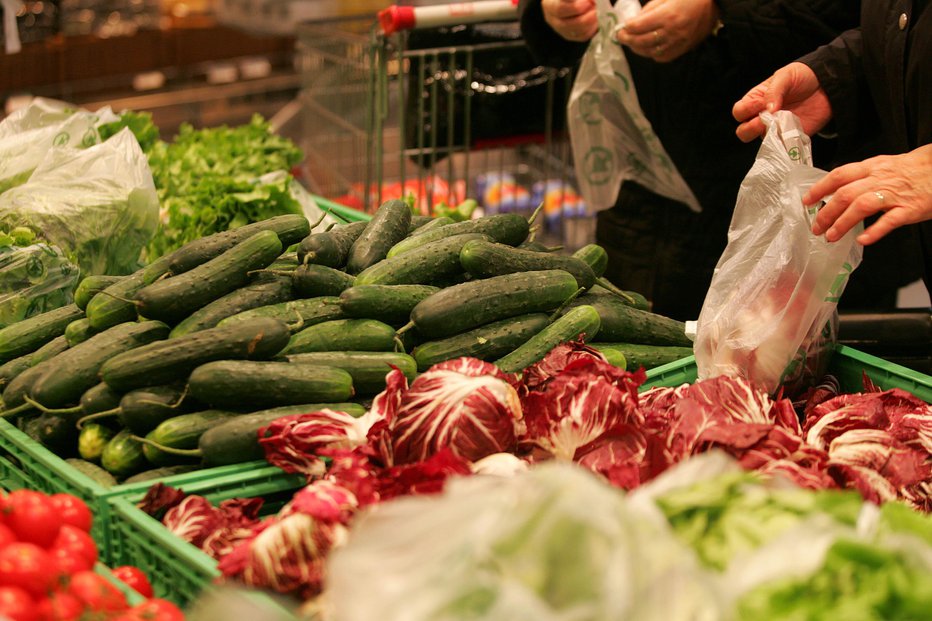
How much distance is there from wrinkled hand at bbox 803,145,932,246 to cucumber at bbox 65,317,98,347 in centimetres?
150

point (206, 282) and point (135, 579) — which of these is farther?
point (206, 282)

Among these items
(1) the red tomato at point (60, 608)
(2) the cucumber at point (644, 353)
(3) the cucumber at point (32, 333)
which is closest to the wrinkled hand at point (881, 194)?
(2) the cucumber at point (644, 353)

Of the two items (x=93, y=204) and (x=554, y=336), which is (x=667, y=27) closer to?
(x=554, y=336)

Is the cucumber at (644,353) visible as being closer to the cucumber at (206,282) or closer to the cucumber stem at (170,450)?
the cucumber at (206,282)

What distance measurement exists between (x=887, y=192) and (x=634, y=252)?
1.69 meters

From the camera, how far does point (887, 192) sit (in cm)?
175

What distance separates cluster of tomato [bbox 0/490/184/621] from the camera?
1165 millimetres

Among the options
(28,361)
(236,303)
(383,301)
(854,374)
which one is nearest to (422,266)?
(383,301)

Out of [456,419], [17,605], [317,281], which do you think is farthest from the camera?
[317,281]

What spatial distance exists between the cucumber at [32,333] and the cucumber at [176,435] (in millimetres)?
522

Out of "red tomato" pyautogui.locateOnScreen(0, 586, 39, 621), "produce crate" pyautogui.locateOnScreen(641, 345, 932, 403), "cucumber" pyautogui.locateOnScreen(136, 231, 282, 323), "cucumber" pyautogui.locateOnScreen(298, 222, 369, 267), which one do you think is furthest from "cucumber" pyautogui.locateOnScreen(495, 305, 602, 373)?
"red tomato" pyautogui.locateOnScreen(0, 586, 39, 621)

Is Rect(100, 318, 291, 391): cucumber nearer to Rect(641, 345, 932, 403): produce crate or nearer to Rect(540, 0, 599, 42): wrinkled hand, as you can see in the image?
Rect(641, 345, 932, 403): produce crate

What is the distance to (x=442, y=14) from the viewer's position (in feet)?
10.6

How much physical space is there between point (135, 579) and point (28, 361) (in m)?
0.83
